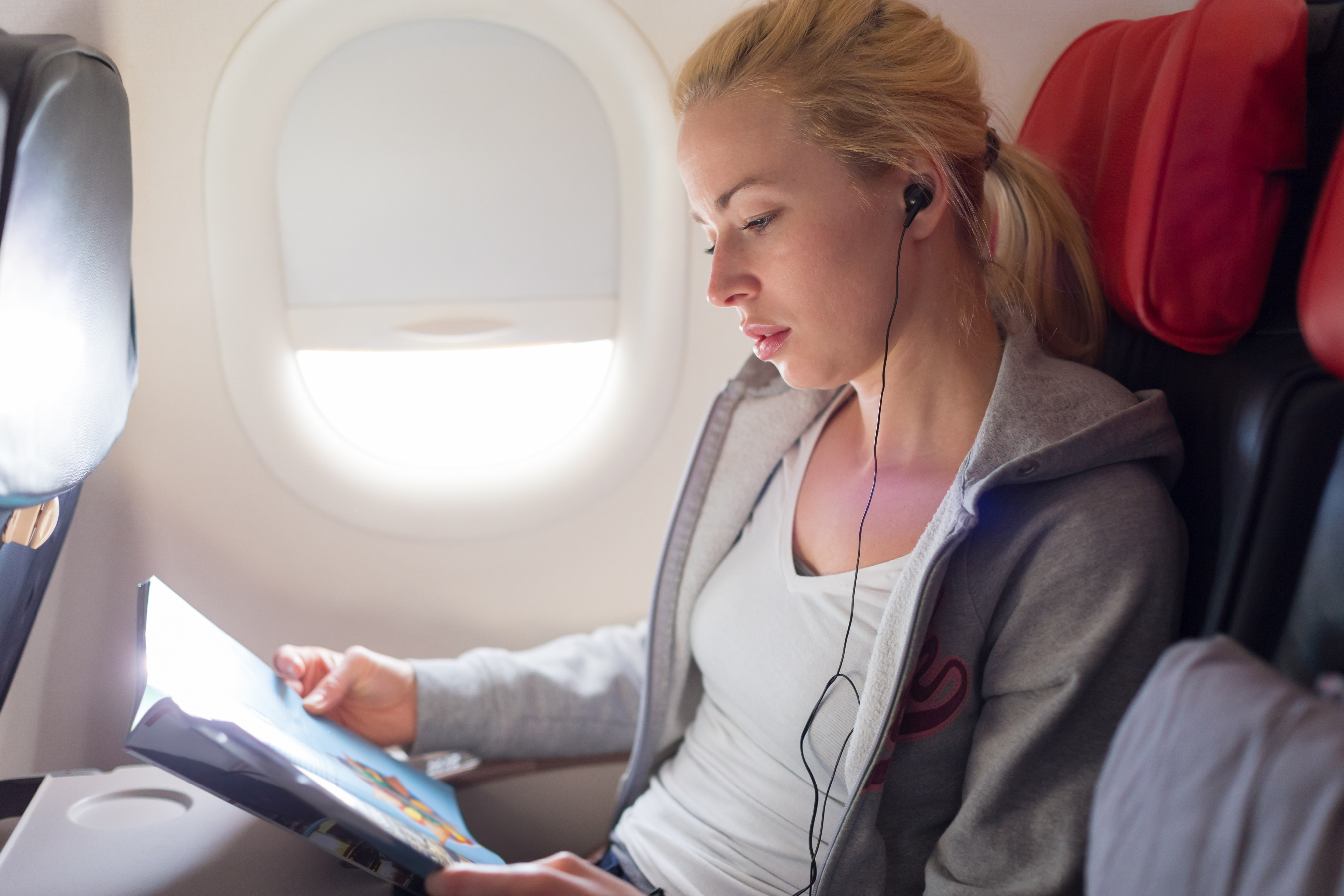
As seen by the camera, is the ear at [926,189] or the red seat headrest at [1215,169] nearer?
the red seat headrest at [1215,169]

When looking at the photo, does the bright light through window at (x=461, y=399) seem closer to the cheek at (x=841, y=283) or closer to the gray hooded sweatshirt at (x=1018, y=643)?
the cheek at (x=841, y=283)

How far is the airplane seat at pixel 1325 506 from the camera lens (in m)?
0.62

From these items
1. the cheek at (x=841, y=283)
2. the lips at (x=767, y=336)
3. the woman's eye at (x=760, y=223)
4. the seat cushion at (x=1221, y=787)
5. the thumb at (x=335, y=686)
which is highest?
the woman's eye at (x=760, y=223)

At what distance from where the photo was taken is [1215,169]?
2.61 feet

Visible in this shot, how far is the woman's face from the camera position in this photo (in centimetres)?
96

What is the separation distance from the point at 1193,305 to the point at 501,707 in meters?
1.00

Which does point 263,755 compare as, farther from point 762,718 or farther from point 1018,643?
point 1018,643

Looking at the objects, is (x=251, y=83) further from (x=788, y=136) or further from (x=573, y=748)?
(x=573, y=748)

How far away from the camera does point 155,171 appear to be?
51.4 inches

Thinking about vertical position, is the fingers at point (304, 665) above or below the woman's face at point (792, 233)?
below

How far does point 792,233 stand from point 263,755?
2.32ft

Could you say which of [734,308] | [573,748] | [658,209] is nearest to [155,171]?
[658,209]

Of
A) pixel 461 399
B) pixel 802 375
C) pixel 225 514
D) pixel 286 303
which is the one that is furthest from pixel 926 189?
pixel 225 514

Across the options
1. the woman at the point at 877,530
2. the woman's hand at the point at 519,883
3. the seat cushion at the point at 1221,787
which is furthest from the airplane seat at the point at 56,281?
the seat cushion at the point at 1221,787
